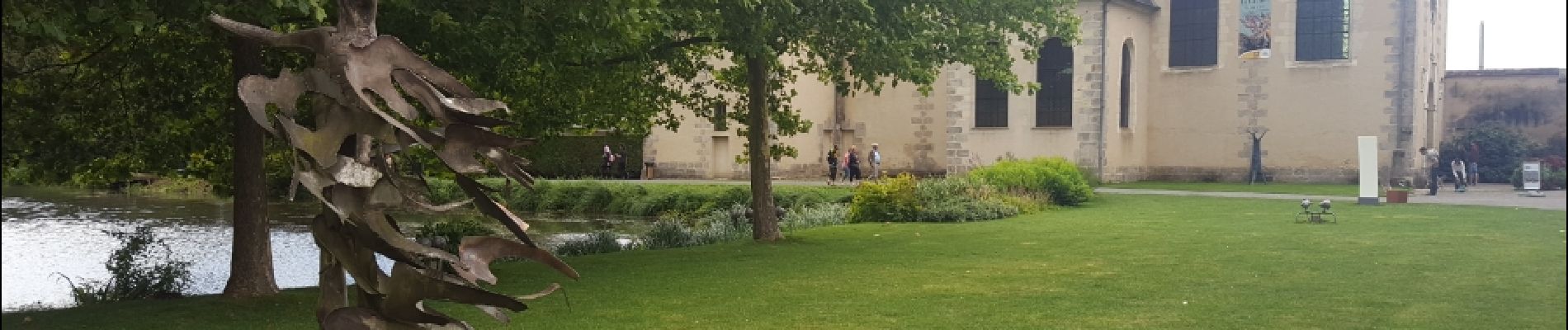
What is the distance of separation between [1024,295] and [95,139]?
9216 mm

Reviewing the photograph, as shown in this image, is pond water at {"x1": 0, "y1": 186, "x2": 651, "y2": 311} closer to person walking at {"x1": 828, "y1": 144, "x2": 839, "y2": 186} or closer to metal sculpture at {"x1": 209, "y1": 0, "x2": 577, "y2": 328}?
person walking at {"x1": 828, "y1": 144, "x2": 839, "y2": 186}

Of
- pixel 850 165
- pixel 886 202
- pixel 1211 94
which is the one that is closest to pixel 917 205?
pixel 886 202

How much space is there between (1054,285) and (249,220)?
764 centimetres

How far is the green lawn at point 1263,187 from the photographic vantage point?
32.6 meters

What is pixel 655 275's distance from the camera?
1414cm

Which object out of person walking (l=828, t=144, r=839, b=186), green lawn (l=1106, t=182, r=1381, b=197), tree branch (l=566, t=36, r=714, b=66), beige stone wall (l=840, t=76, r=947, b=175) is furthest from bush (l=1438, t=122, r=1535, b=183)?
tree branch (l=566, t=36, r=714, b=66)

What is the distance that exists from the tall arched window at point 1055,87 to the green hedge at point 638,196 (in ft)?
28.8

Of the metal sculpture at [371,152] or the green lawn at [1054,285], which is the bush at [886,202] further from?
the metal sculpture at [371,152]

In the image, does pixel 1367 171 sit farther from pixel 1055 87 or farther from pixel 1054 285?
pixel 1054 285

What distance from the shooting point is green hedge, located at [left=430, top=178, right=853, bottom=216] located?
99.2 ft

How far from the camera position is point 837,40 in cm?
1611

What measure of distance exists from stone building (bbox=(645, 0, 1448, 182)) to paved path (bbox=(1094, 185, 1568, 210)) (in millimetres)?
2558

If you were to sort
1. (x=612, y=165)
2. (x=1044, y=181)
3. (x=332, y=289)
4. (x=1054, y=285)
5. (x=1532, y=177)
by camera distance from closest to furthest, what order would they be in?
(x=332, y=289) < (x=1054, y=285) < (x=1044, y=181) < (x=1532, y=177) < (x=612, y=165)

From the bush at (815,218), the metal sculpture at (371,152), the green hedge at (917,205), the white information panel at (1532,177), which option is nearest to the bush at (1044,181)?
the green hedge at (917,205)
